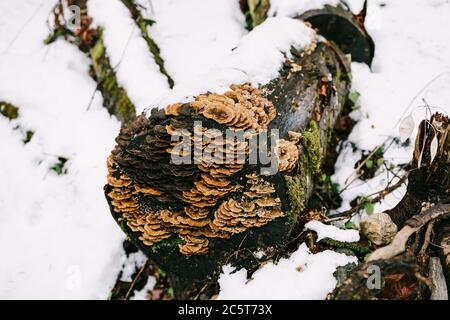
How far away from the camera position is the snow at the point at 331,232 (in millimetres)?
3160

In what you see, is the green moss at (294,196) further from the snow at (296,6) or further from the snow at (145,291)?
the snow at (296,6)

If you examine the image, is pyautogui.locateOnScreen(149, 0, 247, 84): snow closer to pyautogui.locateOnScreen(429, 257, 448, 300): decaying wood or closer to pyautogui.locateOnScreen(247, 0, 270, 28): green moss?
pyautogui.locateOnScreen(247, 0, 270, 28): green moss

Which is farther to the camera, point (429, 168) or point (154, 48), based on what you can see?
point (154, 48)

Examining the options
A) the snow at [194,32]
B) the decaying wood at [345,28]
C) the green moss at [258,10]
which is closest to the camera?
the decaying wood at [345,28]

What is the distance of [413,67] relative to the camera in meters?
5.11

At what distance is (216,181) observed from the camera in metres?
2.89

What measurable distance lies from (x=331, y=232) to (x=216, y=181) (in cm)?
111

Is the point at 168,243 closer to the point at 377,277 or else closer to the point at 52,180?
the point at 377,277

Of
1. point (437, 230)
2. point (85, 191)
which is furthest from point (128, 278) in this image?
point (437, 230)

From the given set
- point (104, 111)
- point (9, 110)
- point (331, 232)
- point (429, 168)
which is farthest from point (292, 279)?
point (9, 110)

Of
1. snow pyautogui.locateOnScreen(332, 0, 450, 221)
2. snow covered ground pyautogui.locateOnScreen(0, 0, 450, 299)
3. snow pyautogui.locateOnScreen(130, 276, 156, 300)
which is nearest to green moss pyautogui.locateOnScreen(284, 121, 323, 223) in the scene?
snow covered ground pyautogui.locateOnScreen(0, 0, 450, 299)

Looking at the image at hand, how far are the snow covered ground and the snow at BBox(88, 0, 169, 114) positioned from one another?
0.06 feet

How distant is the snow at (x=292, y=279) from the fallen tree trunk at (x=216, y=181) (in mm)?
167

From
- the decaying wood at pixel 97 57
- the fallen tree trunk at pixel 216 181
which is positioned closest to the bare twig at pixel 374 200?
the fallen tree trunk at pixel 216 181
